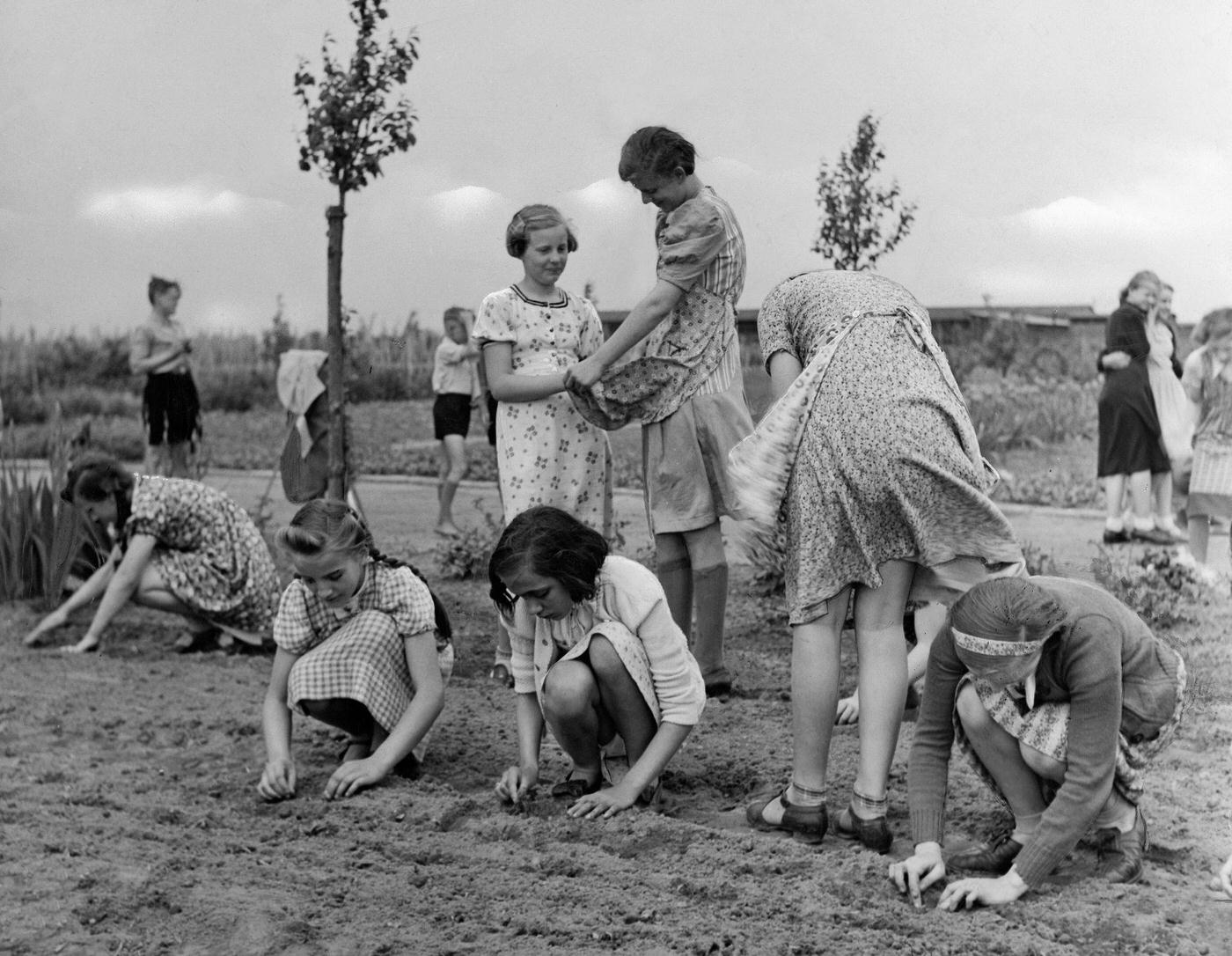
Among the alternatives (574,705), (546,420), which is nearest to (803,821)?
(574,705)

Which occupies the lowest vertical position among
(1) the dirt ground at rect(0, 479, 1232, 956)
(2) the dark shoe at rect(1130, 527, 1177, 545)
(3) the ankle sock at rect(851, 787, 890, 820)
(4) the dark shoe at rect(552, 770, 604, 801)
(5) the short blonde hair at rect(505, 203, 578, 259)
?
(1) the dirt ground at rect(0, 479, 1232, 956)

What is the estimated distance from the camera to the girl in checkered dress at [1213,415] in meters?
5.77

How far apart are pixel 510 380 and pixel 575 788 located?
51.3 inches

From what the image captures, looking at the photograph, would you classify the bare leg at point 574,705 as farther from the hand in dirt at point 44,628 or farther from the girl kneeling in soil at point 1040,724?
the hand in dirt at point 44,628

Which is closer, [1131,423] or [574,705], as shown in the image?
[574,705]

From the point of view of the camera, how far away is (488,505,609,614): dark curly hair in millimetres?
2941

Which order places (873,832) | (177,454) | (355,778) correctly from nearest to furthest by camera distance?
(873,832), (355,778), (177,454)

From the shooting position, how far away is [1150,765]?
11.0 ft

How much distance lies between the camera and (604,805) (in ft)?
9.86

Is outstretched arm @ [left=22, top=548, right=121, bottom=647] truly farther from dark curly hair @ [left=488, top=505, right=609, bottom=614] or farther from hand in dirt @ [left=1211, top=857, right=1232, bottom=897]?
hand in dirt @ [left=1211, top=857, right=1232, bottom=897]

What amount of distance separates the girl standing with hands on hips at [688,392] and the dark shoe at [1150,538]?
413cm

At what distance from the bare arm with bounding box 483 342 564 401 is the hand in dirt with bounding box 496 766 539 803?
1206 mm

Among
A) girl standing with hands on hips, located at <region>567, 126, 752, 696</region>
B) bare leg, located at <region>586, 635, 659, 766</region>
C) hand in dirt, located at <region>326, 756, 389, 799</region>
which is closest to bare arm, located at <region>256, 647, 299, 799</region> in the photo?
hand in dirt, located at <region>326, 756, 389, 799</region>

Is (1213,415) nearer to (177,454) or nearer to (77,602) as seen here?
(77,602)
